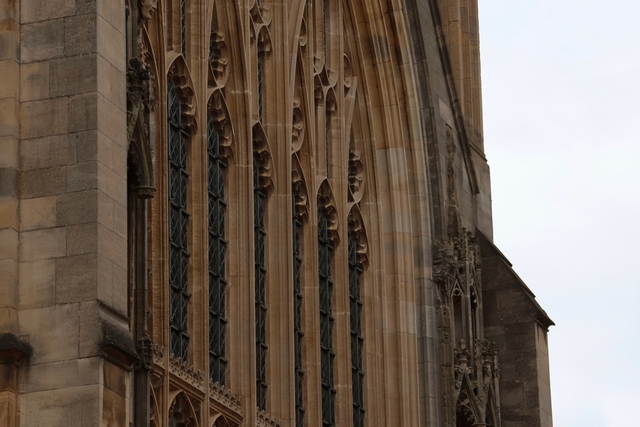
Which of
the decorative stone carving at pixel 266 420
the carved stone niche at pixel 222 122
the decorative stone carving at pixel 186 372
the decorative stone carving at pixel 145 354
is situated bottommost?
the decorative stone carving at pixel 145 354

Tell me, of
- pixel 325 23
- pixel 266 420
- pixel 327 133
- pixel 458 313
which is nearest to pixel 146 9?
pixel 266 420

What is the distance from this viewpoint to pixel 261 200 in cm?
2855

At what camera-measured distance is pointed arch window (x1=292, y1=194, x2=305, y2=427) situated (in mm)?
28280

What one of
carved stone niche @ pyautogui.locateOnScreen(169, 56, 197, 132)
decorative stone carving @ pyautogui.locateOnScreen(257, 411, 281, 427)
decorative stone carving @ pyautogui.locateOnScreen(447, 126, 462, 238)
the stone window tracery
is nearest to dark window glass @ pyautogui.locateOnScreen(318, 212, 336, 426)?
the stone window tracery

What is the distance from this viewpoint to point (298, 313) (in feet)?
94.5

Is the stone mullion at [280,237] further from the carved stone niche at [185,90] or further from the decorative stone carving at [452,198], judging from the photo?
the decorative stone carving at [452,198]

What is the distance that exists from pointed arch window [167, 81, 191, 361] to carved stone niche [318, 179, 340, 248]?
426 centimetres

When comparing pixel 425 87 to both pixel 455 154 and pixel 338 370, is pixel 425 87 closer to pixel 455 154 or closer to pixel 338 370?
pixel 455 154

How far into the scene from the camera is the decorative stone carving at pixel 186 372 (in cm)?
2463

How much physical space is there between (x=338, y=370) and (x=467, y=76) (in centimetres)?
821

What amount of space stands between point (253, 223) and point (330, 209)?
3310mm

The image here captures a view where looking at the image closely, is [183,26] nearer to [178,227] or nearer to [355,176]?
[178,227]

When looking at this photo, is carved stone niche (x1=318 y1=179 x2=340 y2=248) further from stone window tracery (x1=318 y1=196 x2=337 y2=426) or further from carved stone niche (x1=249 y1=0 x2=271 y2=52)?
carved stone niche (x1=249 y1=0 x2=271 y2=52)

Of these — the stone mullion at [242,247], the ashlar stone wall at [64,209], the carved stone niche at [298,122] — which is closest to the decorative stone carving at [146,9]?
the ashlar stone wall at [64,209]
